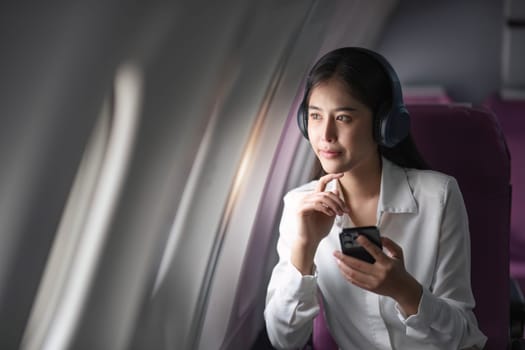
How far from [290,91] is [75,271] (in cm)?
119

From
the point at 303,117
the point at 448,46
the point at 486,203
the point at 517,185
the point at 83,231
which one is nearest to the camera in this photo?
the point at 83,231

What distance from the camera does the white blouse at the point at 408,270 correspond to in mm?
1520

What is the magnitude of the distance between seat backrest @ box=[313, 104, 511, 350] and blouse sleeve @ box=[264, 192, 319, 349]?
0.25 meters

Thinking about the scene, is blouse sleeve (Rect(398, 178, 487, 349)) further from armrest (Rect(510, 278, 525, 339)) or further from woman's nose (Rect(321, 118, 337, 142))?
armrest (Rect(510, 278, 525, 339))

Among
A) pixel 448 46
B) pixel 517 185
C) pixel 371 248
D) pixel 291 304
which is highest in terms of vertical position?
pixel 448 46

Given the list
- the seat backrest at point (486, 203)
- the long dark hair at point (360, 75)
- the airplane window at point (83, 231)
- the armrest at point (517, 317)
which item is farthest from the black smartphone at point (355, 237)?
the armrest at point (517, 317)

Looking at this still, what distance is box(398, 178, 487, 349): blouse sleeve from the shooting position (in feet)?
4.65

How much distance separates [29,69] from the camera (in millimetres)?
819

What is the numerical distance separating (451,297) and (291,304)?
1.14 ft

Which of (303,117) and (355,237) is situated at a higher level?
(303,117)

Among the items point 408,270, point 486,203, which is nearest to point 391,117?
point 408,270

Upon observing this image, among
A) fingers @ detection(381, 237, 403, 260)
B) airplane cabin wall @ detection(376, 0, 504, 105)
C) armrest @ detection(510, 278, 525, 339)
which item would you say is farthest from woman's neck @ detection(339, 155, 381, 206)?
airplane cabin wall @ detection(376, 0, 504, 105)

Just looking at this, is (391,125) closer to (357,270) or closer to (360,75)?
(360,75)

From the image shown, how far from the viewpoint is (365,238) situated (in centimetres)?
132
